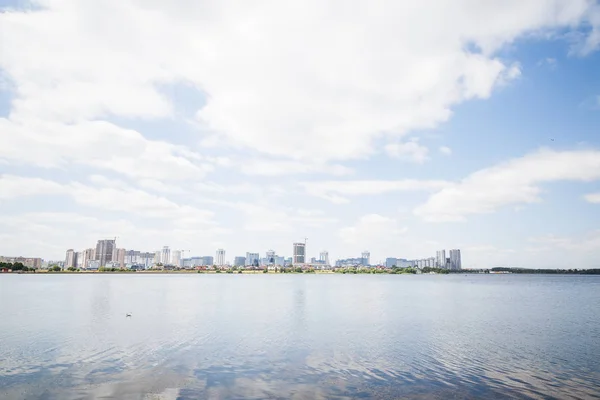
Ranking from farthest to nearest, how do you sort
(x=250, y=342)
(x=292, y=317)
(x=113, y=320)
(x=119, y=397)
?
(x=292, y=317), (x=113, y=320), (x=250, y=342), (x=119, y=397)

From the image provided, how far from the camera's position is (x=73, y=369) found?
32656 mm

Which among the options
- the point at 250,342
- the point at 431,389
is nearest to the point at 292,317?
the point at 250,342

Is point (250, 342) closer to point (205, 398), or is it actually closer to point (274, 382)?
point (274, 382)

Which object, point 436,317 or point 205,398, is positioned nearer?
point 205,398

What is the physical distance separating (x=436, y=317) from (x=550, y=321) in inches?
705

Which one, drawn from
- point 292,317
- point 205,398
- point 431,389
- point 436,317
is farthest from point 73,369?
point 436,317

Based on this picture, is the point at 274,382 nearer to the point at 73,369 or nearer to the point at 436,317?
the point at 73,369

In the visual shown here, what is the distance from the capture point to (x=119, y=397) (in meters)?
25.8

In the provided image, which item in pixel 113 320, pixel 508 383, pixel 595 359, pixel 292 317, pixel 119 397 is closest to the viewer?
pixel 119 397

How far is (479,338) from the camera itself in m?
48.7

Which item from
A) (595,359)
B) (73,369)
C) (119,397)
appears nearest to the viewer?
(119,397)

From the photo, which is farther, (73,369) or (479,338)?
(479,338)

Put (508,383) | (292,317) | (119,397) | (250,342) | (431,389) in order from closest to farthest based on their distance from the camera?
(119,397)
(431,389)
(508,383)
(250,342)
(292,317)

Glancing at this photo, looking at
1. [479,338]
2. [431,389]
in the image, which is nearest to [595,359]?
[479,338]
